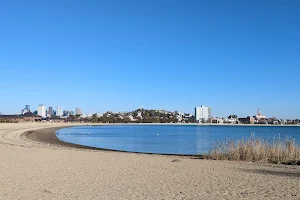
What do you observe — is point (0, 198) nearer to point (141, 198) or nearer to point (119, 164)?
point (141, 198)

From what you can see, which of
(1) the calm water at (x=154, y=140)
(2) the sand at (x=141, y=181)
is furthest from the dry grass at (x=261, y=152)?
(1) the calm water at (x=154, y=140)

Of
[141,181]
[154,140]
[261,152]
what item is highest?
[261,152]

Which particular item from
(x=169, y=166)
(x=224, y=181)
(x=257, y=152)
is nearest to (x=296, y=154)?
(x=257, y=152)

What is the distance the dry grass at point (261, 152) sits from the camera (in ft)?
55.6

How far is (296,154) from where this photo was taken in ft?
55.7

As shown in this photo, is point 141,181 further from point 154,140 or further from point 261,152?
point 154,140

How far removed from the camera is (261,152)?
17422mm

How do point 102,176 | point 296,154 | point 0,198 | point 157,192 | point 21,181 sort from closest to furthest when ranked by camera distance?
point 0,198
point 157,192
point 21,181
point 102,176
point 296,154

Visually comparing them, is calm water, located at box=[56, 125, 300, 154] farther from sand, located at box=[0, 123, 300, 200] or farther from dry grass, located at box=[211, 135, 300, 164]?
sand, located at box=[0, 123, 300, 200]

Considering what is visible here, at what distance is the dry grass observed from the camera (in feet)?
55.6

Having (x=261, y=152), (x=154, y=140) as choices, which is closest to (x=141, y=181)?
(x=261, y=152)

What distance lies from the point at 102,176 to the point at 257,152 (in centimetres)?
878

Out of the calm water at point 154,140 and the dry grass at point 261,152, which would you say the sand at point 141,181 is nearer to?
the dry grass at point 261,152

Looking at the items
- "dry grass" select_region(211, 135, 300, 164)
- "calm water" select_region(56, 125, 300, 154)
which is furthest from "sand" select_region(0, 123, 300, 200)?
"calm water" select_region(56, 125, 300, 154)
